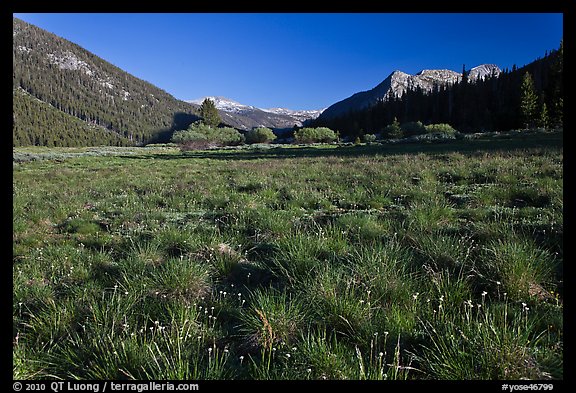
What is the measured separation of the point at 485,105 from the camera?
3787 inches

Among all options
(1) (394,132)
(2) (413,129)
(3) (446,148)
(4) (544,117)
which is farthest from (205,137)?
(4) (544,117)

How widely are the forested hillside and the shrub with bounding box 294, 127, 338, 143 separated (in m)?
11.8

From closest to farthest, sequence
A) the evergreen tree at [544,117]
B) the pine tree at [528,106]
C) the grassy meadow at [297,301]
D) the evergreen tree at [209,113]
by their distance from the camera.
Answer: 1. the grassy meadow at [297,301]
2. the evergreen tree at [544,117]
3. the pine tree at [528,106]
4. the evergreen tree at [209,113]

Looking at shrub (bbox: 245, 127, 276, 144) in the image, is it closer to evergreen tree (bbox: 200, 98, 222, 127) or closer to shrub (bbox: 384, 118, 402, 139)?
evergreen tree (bbox: 200, 98, 222, 127)

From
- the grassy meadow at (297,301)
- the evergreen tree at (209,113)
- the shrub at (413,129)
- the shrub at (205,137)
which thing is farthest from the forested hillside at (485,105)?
the grassy meadow at (297,301)

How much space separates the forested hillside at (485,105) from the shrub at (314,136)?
38.6ft

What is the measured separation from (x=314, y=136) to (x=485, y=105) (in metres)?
56.0

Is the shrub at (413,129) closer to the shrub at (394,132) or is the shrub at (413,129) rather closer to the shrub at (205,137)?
the shrub at (394,132)

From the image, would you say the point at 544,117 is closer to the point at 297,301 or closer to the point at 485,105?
the point at 485,105

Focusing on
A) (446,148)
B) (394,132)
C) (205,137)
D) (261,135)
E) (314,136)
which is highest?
(261,135)

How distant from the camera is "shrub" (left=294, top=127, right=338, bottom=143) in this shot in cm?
10762

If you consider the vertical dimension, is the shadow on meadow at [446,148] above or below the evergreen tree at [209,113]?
below

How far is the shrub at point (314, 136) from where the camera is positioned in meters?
108

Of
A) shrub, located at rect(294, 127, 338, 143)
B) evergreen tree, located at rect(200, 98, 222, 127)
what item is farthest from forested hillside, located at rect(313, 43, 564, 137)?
evergreen tree, located at rect(200, 98, 222, 127)
